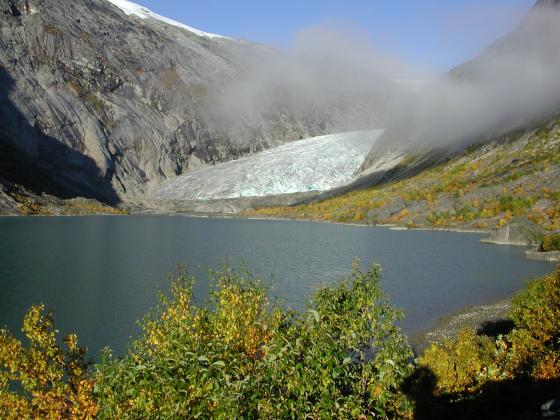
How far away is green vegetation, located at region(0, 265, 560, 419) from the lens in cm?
884

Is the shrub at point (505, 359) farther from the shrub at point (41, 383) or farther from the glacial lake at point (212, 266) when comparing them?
the shrub at point (41, 383)

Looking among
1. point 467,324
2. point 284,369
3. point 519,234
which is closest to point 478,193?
point 519,234

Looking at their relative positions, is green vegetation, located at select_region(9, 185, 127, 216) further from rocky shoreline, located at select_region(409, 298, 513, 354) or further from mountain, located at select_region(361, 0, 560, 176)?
rocky shoreline, located at select_region(409, 298, 513, 354)

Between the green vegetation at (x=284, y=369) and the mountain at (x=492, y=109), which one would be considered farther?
the mountain at (x=492, y=109)

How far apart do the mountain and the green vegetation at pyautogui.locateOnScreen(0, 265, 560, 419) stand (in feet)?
412

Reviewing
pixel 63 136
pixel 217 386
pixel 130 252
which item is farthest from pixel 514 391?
pixel 63 136

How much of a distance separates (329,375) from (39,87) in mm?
206154

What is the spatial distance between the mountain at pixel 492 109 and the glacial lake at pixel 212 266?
64.8m

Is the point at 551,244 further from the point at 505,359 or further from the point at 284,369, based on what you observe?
the point at 284,369

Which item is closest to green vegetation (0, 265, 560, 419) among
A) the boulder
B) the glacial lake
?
the glacial lake

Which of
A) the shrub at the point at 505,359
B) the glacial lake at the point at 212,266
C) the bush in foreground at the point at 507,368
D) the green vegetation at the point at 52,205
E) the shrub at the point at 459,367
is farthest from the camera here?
the green vegetation at the point at 52,205

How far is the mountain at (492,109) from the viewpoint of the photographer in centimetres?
14038

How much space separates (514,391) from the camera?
13.4 metres

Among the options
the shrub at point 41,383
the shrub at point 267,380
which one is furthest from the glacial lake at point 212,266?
the shrub at point 41,383
